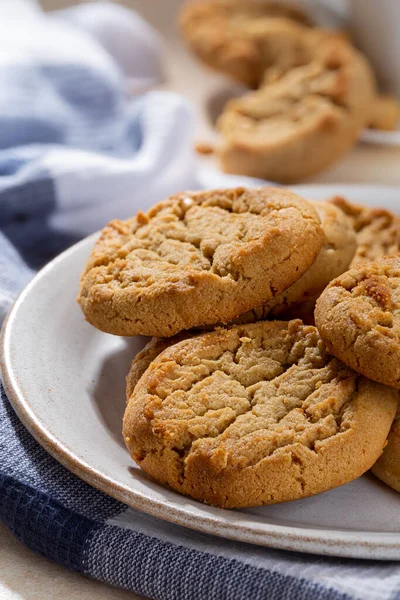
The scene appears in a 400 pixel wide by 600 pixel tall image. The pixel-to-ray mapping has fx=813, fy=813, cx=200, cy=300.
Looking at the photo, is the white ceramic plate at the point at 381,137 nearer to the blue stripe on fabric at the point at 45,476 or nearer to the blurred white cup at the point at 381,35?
the blurred white cup at the point at 381,35

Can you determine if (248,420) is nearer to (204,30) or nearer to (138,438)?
(138,438)

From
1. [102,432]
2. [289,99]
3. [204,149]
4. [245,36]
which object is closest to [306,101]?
[289,99]

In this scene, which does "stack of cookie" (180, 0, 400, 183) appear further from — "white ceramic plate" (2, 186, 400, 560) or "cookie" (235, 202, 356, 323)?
"cookie" (235, 202, 356, 323)

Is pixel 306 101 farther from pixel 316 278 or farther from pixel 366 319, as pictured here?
pixel 366 319

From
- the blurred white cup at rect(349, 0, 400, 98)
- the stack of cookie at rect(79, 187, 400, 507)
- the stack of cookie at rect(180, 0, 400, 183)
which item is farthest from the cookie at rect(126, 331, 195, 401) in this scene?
the blurred white cup at rect(349, 0, 400, 98)

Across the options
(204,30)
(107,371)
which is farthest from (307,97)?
(107,371)

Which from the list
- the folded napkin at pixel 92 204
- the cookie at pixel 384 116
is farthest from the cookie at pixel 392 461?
the cookie at pixel 384 116

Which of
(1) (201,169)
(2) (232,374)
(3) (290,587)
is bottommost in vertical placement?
(1) (201,169)
